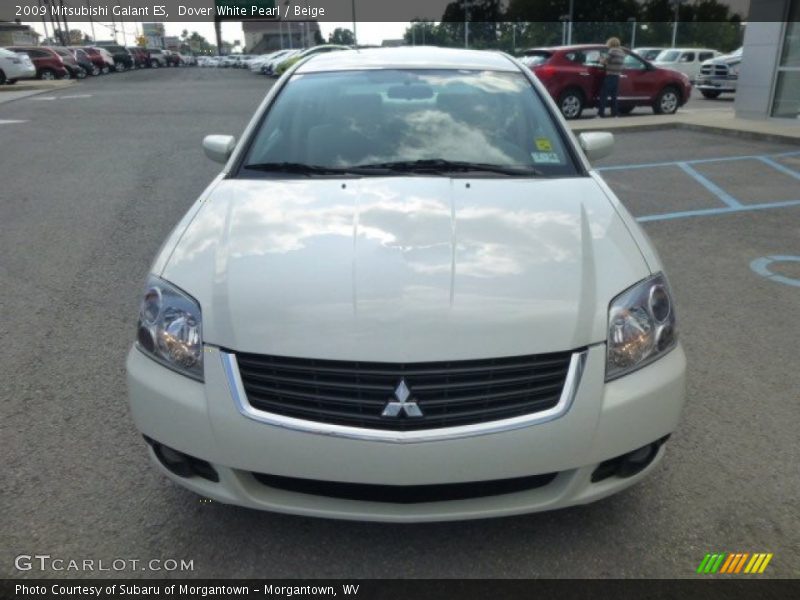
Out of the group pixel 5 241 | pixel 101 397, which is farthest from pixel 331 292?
pixel 5 241

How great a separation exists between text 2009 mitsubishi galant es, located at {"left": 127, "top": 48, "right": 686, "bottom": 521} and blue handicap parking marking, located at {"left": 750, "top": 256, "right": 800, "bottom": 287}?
2.80 m

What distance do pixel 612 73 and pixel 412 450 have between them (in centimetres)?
1367

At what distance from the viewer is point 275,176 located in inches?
123

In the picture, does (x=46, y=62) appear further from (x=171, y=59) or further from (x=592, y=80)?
(x=171, y=59)

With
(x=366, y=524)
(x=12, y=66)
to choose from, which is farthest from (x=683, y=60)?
(x=366, y=524)

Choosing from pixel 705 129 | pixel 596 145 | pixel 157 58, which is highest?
pixel 596 145

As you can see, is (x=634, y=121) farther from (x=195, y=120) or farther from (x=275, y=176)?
(x=275, y=176)

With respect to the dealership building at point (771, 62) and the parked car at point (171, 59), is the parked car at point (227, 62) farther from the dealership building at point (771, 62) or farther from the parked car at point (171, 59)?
the dealership building at point (771, 62)

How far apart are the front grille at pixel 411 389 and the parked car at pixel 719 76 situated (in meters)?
22.5

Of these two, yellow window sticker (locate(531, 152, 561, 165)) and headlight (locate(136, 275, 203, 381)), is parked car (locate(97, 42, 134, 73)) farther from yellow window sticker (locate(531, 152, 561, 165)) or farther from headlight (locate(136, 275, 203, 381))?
headlight (locate(136, 275, 203, 381))

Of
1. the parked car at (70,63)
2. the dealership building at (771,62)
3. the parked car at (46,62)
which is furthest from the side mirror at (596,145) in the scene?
the parked car at (70,63)

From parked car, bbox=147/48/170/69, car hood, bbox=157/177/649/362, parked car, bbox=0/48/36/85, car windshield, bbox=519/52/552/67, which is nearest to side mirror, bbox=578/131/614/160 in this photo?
car hood, bbox=157/177/649/362

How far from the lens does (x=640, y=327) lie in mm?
2244

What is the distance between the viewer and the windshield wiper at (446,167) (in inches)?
122
